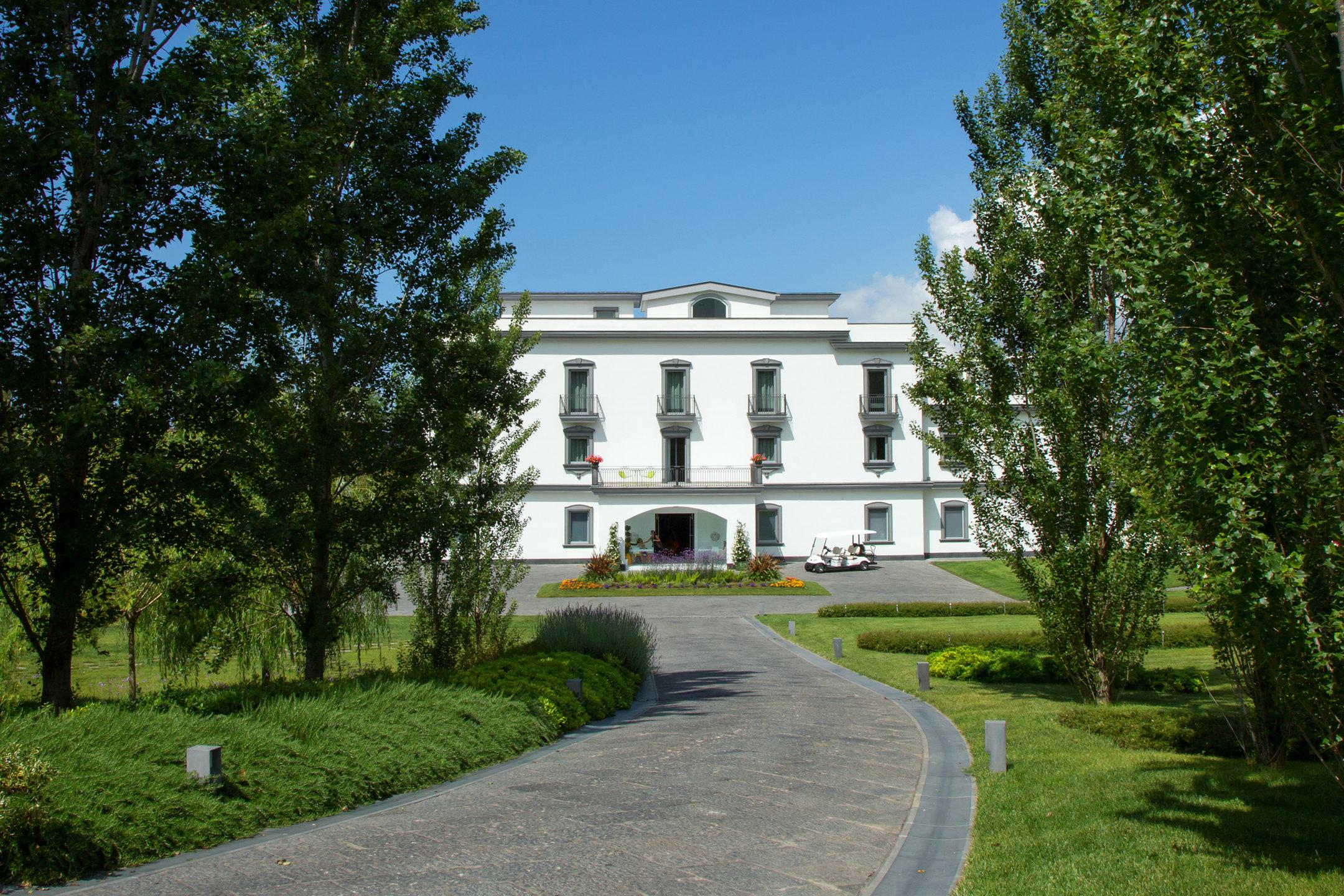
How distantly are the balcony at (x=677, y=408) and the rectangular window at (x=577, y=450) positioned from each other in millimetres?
3590

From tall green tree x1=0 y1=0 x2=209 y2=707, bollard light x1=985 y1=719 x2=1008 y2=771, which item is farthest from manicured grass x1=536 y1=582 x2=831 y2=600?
tall green tree x1=0 y1=0 x2=209 y2=707

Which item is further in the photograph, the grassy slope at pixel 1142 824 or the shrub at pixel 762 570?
the shrub at pixel 762 570

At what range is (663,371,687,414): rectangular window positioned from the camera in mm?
44375

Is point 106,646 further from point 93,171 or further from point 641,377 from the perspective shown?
point 641,377

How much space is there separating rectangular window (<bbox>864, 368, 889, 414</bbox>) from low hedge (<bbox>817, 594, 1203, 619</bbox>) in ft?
55.3

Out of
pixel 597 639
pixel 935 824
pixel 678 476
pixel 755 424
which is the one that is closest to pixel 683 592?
pixel 678 476

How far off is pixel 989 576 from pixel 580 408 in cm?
1921

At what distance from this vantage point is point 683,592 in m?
35.0

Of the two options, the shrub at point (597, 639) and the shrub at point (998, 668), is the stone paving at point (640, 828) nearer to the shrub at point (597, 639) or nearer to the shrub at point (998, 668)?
the shrub at point (597, 639)

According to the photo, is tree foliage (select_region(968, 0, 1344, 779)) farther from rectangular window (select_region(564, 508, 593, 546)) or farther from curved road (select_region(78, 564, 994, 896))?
rectangular window (select_region(564, 508, 593, 546))

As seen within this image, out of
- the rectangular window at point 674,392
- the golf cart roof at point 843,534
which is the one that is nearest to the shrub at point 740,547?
the golf cart roof at point 843,534

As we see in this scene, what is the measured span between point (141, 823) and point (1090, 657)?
37.0 feet

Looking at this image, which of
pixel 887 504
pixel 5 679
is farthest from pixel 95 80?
pixel 887 504

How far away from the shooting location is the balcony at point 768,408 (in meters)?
44.1
